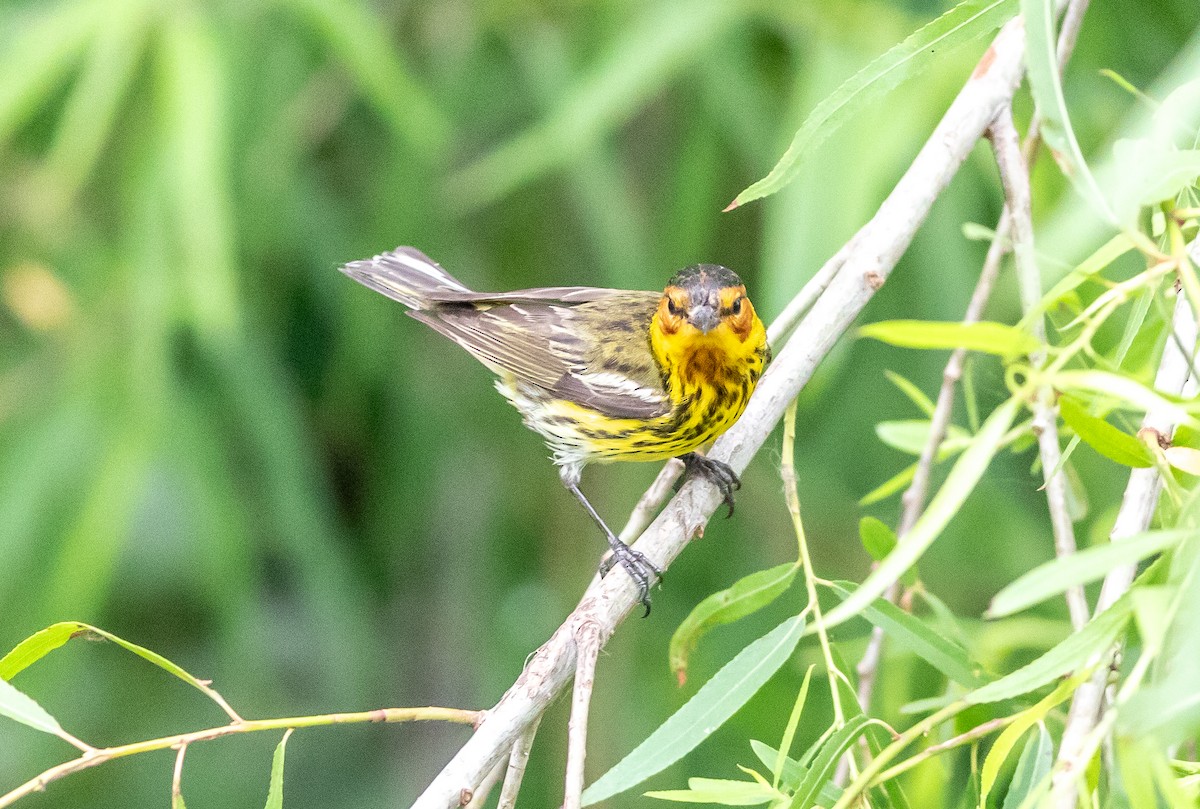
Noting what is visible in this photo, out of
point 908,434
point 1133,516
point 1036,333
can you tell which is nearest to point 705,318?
point 908,434

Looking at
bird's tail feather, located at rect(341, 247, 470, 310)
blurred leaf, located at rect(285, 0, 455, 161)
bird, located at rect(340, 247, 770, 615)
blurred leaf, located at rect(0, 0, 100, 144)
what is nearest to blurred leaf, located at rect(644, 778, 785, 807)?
bird, located at rect(340, 247, 770, 615)

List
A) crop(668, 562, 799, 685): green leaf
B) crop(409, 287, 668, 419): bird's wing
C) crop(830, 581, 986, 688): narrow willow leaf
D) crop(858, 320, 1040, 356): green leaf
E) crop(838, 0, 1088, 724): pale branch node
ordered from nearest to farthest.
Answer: crop(858, 320, 1040, 356): green leaf < crop(830, 581, 986, 688): narrow willow leaf < crop(668, 562, 799, 685): green leaf < crop(838, 0, 1088, 724): pale branch node < crop(409, 287, 668, 419): bird's wing

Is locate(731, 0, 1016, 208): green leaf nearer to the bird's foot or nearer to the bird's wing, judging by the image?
the bird's foot

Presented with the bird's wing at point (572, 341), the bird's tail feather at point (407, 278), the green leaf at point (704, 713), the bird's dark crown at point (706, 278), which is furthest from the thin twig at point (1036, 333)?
the bird's tail feather at point (407, 278)

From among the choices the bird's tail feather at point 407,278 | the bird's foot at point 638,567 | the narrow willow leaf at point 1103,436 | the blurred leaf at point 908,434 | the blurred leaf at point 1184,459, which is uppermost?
the bird's tail feather at point 407,278

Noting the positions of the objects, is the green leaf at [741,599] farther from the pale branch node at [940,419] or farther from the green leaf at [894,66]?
the green leaf at [894,66]

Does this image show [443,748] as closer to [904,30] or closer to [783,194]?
[783,194]

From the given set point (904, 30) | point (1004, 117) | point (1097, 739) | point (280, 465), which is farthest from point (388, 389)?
point (1097, 739)
